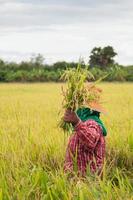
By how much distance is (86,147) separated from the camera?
389cm

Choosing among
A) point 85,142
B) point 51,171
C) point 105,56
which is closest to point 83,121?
point 85,142

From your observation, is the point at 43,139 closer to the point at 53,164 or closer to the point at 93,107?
the point at 53,164

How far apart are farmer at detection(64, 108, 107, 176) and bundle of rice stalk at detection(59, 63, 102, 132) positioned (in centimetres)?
6

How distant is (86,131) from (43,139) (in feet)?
3.97

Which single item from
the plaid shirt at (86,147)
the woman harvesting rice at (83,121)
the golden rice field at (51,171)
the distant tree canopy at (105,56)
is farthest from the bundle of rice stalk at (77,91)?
the distant tree canopy at (105,56)

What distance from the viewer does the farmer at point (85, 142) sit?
3.83 meters

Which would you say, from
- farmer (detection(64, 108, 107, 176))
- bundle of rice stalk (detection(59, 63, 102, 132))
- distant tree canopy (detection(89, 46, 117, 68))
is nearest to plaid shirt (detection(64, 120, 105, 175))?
farmer (detection(64, 108, 107, 176))

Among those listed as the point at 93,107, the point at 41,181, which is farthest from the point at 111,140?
the point at 41,181

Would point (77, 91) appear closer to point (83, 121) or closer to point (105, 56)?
point (83, 121)

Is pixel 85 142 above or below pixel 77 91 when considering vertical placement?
below

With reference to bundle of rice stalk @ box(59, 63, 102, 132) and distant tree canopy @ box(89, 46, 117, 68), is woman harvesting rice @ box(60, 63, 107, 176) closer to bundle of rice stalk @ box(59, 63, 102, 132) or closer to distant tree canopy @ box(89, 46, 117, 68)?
bundle of rice stalk @ box(59, 63, 102, 132)

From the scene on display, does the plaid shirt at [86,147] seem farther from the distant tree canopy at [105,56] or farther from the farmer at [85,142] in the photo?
the distant tree canopy at [105,56]

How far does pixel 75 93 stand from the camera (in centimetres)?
395

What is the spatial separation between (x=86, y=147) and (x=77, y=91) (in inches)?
15.5
